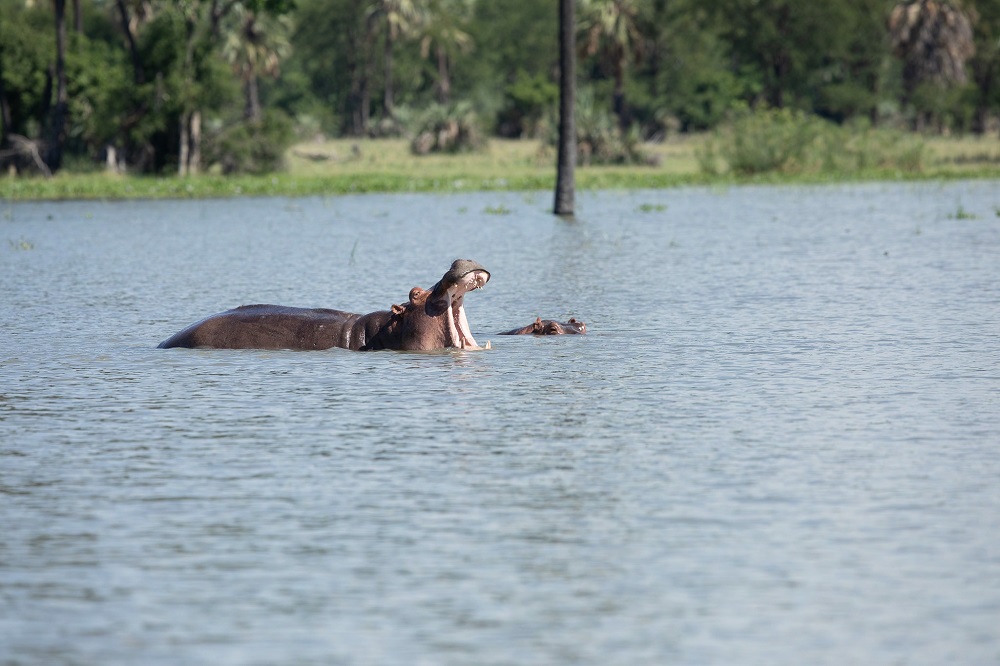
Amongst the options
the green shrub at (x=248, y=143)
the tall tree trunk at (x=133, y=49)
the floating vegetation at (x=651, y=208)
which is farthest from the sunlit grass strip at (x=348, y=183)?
the floating vegetation at (x=651, y=208)

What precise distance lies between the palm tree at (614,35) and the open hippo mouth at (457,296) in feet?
201

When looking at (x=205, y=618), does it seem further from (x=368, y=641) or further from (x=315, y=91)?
(x=315, y=91)

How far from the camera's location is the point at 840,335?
16.2m

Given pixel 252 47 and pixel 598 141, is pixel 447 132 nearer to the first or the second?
pixel 598 141

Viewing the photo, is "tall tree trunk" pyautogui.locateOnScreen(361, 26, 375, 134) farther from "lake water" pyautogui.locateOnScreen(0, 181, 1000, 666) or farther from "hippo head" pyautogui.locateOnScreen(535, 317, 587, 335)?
"hippo head" pyautogui.locateOnScreen(535, 317, 587, 335)

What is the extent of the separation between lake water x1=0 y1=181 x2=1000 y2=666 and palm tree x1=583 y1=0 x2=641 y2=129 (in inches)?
2197

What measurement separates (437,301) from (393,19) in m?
73.4

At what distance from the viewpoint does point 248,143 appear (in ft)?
183

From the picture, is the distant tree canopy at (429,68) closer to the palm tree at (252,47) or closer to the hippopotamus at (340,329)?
the palm tree at (252,47)

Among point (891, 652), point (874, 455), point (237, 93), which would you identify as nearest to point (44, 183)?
point (237, 93)

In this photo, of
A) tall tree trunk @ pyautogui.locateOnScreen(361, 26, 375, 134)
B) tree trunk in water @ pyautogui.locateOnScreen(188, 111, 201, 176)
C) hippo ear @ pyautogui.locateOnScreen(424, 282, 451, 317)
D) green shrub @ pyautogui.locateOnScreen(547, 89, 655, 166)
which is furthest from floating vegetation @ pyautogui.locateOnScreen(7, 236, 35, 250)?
tall tree trunk @ pyautogui.locateOnScreen(361, 26, 375, 134)

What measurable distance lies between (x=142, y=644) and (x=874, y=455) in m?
4.98

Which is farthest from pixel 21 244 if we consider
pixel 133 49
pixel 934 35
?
pixel 934 35

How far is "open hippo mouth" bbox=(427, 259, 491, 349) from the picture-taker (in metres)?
13.5
